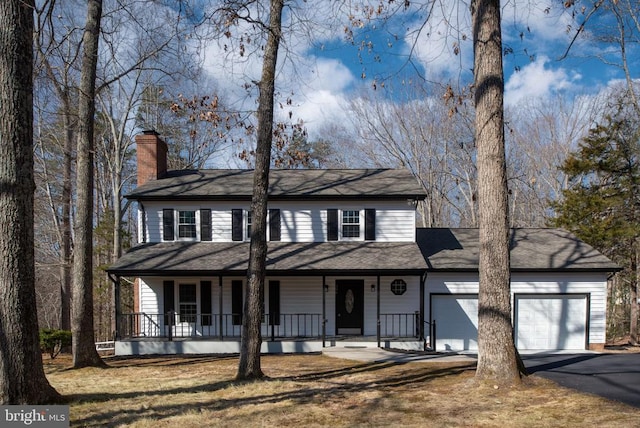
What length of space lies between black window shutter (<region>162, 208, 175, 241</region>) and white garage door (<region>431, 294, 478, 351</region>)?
33.1 ft

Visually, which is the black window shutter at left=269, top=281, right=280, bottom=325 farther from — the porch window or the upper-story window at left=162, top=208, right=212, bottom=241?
the upper-story window at left=162, top=208, right=212, bottom=241

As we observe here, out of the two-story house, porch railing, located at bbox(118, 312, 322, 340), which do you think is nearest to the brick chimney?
the two-story house

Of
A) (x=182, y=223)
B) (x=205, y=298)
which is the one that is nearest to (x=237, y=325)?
(x=205, y=298)

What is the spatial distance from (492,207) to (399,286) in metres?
8.43

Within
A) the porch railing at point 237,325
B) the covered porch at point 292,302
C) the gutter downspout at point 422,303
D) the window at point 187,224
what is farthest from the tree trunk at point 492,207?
the window at point 187,224

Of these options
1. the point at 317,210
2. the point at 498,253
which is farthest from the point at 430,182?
the point at 498,253

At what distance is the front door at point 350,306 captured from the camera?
15953mm

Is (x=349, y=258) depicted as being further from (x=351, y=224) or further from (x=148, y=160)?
(x=148, y=160)

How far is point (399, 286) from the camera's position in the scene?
15914 mm

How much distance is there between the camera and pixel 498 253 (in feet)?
25.8

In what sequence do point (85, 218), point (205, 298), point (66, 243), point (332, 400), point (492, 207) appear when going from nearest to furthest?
point (332, 400) < point (492, 207) < point (85, 218) < point (205, 298) < point (66, 243)

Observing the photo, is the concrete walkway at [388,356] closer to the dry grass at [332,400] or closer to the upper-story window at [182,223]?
the dry grass at [332,400]

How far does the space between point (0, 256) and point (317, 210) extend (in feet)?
37.2

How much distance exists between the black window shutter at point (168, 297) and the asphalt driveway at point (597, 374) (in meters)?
11.7
